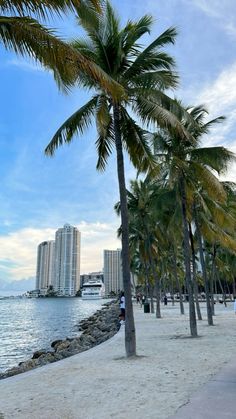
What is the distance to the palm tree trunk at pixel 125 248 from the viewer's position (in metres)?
10.4

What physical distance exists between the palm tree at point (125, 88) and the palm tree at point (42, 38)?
3.77 meters

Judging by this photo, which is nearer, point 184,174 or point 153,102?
point 153,102

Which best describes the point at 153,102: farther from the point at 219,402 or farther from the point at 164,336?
the point at 164,336

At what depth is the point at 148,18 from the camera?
11.3 m

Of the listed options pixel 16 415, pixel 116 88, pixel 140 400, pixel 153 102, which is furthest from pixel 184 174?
pixel 16 415

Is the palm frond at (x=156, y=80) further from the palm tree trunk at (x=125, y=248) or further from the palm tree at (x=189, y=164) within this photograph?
the palm tree at (x=189, y=164)

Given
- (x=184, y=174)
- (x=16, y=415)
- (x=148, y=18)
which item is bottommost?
(x=16, y=415)

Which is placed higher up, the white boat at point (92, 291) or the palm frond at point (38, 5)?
the white boat at point (92, 291)

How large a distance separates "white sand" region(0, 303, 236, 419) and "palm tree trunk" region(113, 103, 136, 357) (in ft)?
1.79

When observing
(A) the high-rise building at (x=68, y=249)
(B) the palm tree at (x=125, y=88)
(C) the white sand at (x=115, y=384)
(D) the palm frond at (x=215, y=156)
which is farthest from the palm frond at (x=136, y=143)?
(A) the high-rise building at (x=68, y=249)

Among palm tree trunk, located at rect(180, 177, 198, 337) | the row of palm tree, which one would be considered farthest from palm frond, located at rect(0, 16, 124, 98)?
palm tree trunk, located at rect(180, 177, 198, 337)

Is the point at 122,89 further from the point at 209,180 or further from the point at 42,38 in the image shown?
the point at 209,180

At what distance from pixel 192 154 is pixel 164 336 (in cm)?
720

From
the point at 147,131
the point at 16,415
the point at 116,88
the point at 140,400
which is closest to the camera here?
the point at 16,415
